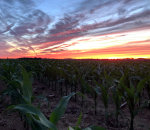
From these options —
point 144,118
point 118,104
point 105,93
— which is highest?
point 105,93

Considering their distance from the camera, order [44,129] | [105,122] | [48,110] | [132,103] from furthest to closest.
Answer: [48,110]
[105,122]
[132,103]
[44,129]

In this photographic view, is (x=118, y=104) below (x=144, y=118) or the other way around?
the other way around

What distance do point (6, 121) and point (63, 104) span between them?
210 centimetres

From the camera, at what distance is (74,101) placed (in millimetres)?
3734

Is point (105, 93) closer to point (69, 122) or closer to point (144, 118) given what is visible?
point (69, 122)

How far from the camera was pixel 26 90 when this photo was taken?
108 centimetres

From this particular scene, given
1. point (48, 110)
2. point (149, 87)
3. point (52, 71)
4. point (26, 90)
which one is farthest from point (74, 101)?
point (26, 90)

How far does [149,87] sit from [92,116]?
1472 mm

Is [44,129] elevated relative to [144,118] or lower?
elevated

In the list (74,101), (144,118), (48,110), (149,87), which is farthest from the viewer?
(74,101)

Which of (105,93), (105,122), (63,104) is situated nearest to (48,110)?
(105,122)

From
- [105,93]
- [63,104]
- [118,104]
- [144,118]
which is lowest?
[144,118]

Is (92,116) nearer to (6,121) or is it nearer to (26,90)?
(6,121)

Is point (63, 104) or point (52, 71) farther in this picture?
point (52, 71)
